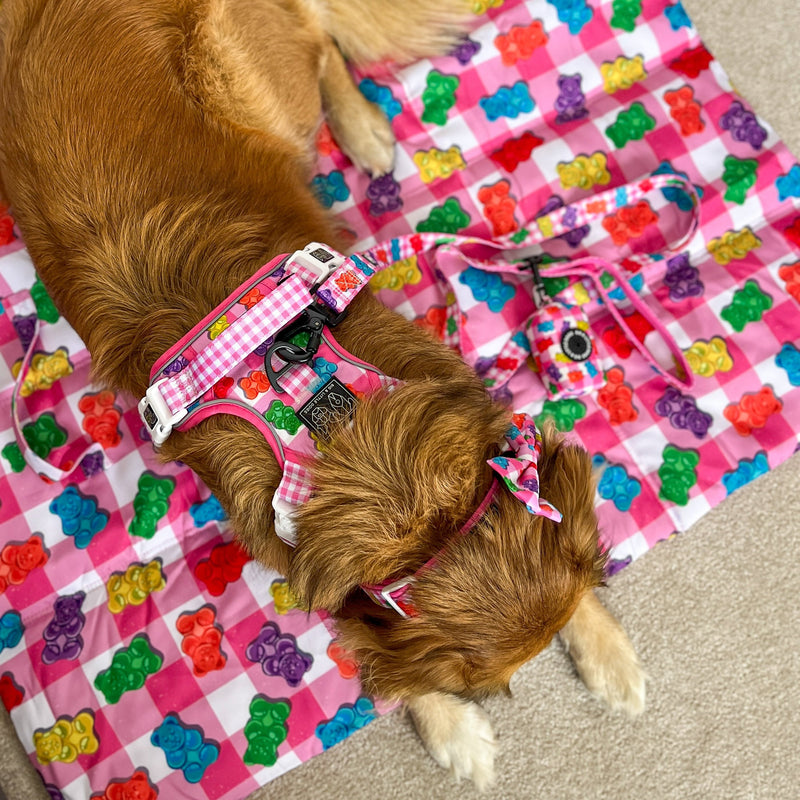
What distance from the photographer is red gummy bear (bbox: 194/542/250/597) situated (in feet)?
5.49

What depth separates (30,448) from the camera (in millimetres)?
1734

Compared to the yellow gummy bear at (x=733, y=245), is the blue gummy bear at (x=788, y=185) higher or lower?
higher

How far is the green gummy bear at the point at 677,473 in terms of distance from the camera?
1.70 metres

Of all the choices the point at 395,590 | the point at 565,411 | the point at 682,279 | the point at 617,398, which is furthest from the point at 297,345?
the point at 682,279

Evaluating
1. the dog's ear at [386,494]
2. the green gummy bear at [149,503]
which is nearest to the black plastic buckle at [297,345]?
the dog's ear at [386,494]

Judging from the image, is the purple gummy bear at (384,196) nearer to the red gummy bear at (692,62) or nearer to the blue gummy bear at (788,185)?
the red gummy bear at (692,62)

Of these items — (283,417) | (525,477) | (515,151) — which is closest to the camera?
(525,477)

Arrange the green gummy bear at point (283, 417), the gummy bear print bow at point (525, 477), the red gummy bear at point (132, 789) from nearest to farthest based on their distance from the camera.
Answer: the gummy bear print bow at point (525, 477) < the green gummy bear at point (283, 417) < the red gummy bear at point (132, 789)

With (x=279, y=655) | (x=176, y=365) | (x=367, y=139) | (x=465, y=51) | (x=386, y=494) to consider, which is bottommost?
(x=279, y=655)

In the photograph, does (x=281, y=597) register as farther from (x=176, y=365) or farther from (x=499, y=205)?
(x=499, y=205)

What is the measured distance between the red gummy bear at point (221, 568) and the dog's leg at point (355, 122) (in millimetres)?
1101

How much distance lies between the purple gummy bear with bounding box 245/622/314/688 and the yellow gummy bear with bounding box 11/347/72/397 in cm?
88

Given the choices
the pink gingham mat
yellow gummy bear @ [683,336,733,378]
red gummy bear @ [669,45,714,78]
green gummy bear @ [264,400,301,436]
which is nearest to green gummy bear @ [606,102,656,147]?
the pink gingham mat

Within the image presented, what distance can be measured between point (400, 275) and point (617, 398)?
670 mm
